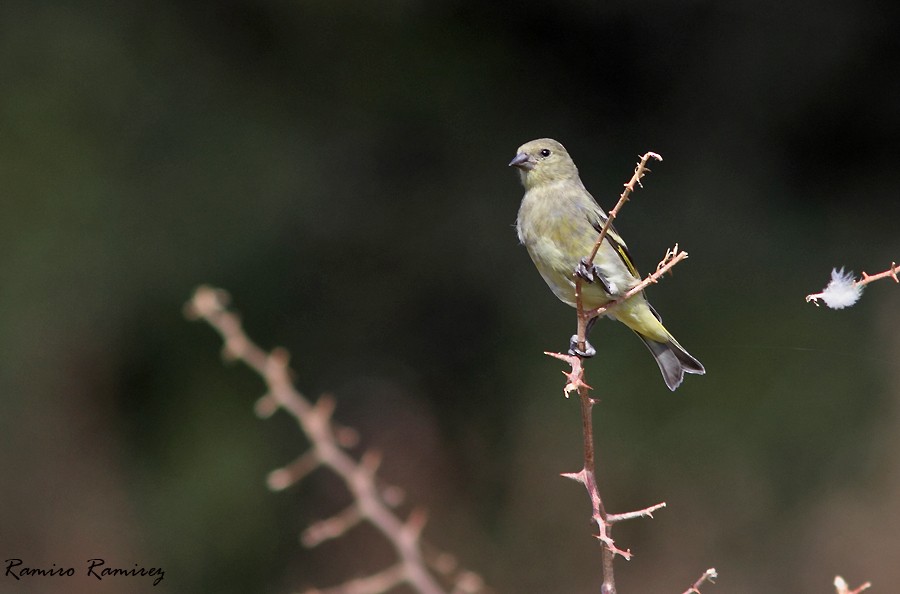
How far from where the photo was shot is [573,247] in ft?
11.3

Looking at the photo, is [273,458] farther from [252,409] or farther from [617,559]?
[617,559]

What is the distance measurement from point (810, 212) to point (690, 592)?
5.86 meters

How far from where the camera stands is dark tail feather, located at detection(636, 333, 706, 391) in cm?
360

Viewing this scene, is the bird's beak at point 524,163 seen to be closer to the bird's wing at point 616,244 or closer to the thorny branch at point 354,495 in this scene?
the bird's wing at point 616,244

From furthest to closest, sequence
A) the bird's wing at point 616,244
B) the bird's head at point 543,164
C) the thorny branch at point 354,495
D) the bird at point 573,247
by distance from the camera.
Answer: the bird's head at point 543,164 → the bird's wing at point 616,244 → the bird at point 573,247 → the thorny branch at point 354,495

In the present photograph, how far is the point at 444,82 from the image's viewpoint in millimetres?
7078

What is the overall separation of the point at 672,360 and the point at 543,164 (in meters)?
0.77

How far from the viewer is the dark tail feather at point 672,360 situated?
3.60 metres

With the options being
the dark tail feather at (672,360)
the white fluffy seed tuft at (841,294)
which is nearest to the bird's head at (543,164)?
the dark tail feather at (672,360)

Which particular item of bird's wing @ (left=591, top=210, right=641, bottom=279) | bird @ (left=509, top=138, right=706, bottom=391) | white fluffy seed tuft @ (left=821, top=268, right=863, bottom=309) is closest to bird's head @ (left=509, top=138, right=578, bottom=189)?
bird @ (left=509, top=138, right=706, bottom=391)

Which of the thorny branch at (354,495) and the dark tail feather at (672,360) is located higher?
the dark tail feather at (672,360)

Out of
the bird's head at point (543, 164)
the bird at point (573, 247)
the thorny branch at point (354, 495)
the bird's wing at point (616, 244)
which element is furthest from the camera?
the bird's head at point (543, 164)

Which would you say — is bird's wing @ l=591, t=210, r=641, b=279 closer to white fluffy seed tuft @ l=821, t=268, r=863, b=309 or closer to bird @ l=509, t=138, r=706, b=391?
bird @ l=509, t=138, r=706, b=391

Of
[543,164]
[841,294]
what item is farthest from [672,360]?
[841,294]
